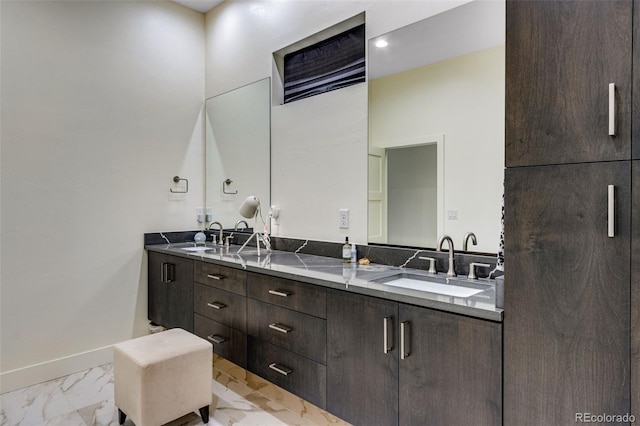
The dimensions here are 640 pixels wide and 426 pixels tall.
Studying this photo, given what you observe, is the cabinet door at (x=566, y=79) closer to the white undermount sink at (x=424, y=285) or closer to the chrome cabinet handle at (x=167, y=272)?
the white undermount sink at (x=424, y=285)

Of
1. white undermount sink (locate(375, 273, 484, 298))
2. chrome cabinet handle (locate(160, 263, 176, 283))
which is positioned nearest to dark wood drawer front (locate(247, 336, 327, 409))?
white undermount sink (locate(375, 273, 484, 298))

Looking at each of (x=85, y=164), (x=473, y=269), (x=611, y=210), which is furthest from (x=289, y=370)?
(x=85, y=164)

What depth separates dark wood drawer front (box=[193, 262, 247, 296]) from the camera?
2.29m

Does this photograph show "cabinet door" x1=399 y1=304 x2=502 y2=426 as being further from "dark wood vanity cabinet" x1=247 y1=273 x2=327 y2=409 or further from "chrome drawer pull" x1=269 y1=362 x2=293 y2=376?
"chrome drawer pull" x1=269 y1=362 x2=293 y2=376

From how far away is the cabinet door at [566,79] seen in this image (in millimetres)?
1080

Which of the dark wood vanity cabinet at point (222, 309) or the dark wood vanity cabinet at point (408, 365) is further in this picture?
the dark wood vanity cabinet at point (222, 309)

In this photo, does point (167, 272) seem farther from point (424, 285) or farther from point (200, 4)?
point (200, 4)

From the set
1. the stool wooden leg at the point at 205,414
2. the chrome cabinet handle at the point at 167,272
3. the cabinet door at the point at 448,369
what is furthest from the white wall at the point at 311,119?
the stool wooden leg at the point at 205,414

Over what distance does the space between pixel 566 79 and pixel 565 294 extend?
0.65m

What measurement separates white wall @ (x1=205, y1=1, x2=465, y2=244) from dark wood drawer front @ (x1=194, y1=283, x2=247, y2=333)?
2.25 ft

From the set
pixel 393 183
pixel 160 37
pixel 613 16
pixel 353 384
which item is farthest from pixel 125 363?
pixel 160 37

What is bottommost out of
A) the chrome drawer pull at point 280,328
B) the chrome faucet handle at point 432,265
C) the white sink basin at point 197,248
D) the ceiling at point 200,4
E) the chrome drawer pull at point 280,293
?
the chrome drawer pull at point 280,328

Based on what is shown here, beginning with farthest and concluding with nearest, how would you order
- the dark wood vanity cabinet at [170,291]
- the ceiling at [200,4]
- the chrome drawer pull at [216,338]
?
the ceiling at [200,4], the dark wood vanity cabinet at [170,291], the chrome drawer pull at [216,338]

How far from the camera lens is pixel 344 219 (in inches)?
98.0
